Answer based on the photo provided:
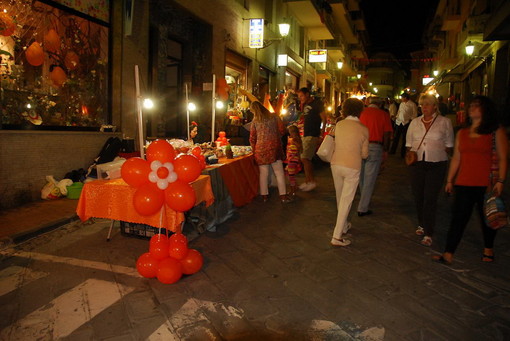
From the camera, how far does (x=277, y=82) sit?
756 inches

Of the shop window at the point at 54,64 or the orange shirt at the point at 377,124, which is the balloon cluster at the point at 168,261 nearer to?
the orange shirt at the point at 377,124

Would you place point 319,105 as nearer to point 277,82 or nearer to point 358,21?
point 277,82

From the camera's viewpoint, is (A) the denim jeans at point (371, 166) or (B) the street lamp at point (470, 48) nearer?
(A) the denim jeans at point (371, 166)

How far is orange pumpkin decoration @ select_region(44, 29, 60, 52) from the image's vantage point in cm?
709

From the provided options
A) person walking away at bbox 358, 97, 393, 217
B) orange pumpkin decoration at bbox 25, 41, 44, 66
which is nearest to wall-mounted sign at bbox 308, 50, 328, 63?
person walking away at bbox 358, 97, 393, 217

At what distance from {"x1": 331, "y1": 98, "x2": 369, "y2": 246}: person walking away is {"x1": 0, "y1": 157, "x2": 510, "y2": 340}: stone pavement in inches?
17.5

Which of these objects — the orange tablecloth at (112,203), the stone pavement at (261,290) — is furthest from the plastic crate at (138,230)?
the orange tablecloth at (112,203)

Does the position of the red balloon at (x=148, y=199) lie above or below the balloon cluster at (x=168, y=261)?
above

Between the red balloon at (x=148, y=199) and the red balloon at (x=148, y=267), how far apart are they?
0.49 metres

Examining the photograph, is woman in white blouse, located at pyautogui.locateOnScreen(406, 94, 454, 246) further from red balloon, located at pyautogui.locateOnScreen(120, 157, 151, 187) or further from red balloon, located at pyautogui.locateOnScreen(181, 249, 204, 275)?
red balloon, located at pyautogui.locateOnScreen(120, 157, 151, 187)

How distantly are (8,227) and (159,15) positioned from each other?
7.71m

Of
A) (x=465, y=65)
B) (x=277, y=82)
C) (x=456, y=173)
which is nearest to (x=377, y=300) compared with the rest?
(x=456, y=173)

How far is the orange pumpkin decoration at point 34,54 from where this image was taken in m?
6.75

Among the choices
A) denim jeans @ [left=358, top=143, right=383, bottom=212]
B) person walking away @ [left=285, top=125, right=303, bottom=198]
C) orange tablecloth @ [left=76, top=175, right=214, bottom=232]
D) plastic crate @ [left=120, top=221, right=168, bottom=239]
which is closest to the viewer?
orange tablecloth @ [left=76, top=175, right=214, bottom=232]
